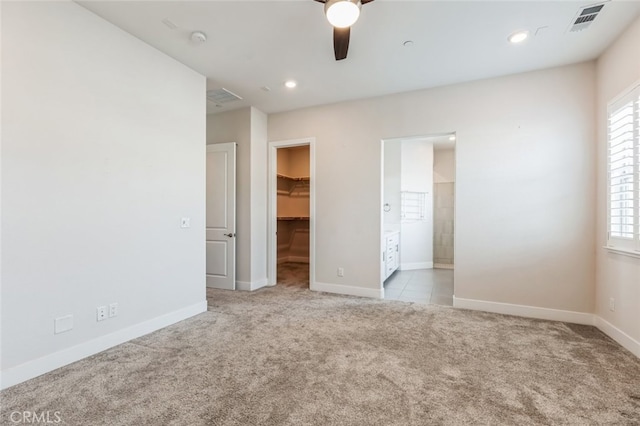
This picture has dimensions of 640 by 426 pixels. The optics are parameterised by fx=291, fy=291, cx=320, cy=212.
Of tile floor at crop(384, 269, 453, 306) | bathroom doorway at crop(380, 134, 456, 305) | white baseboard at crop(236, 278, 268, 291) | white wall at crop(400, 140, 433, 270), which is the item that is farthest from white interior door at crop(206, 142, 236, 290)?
white wall at crop(400, 140, 433, 270)

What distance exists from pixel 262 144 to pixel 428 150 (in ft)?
12.6

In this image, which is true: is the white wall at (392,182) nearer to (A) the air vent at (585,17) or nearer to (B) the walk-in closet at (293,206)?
(B) the walk-in closet at (293,206)

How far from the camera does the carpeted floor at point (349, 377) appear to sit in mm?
1749

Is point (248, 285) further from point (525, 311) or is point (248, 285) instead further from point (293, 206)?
point (525, 311)

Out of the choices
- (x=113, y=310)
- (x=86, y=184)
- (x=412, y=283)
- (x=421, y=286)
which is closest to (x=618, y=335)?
Answer: (x=421, y=286)

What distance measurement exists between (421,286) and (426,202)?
2.39 m

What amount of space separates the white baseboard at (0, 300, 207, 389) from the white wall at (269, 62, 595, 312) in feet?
8.03

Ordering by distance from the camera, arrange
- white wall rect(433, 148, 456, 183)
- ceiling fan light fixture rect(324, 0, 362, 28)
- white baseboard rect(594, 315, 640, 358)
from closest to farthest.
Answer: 1. ceiling fan light fixture rect(324, 0, 362, 28)
2. white baseboard rect(594, 315, 640, 358)
3. white wall rect(433, 148, 456, 183)

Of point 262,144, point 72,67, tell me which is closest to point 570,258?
point 262,144

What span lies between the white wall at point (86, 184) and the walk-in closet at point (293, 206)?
3724mm

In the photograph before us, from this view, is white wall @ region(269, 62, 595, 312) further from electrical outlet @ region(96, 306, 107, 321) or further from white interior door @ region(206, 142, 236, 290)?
electrical outlet @ region(96, 306, 107, 321)

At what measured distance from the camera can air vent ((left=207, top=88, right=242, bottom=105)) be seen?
13.1 ft

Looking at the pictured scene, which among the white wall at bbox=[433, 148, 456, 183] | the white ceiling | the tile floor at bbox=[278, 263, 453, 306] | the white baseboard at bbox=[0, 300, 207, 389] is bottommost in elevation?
the tile floor at bbox=[278, 263, 453, 306]

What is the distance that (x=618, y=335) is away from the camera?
273 centimetres
